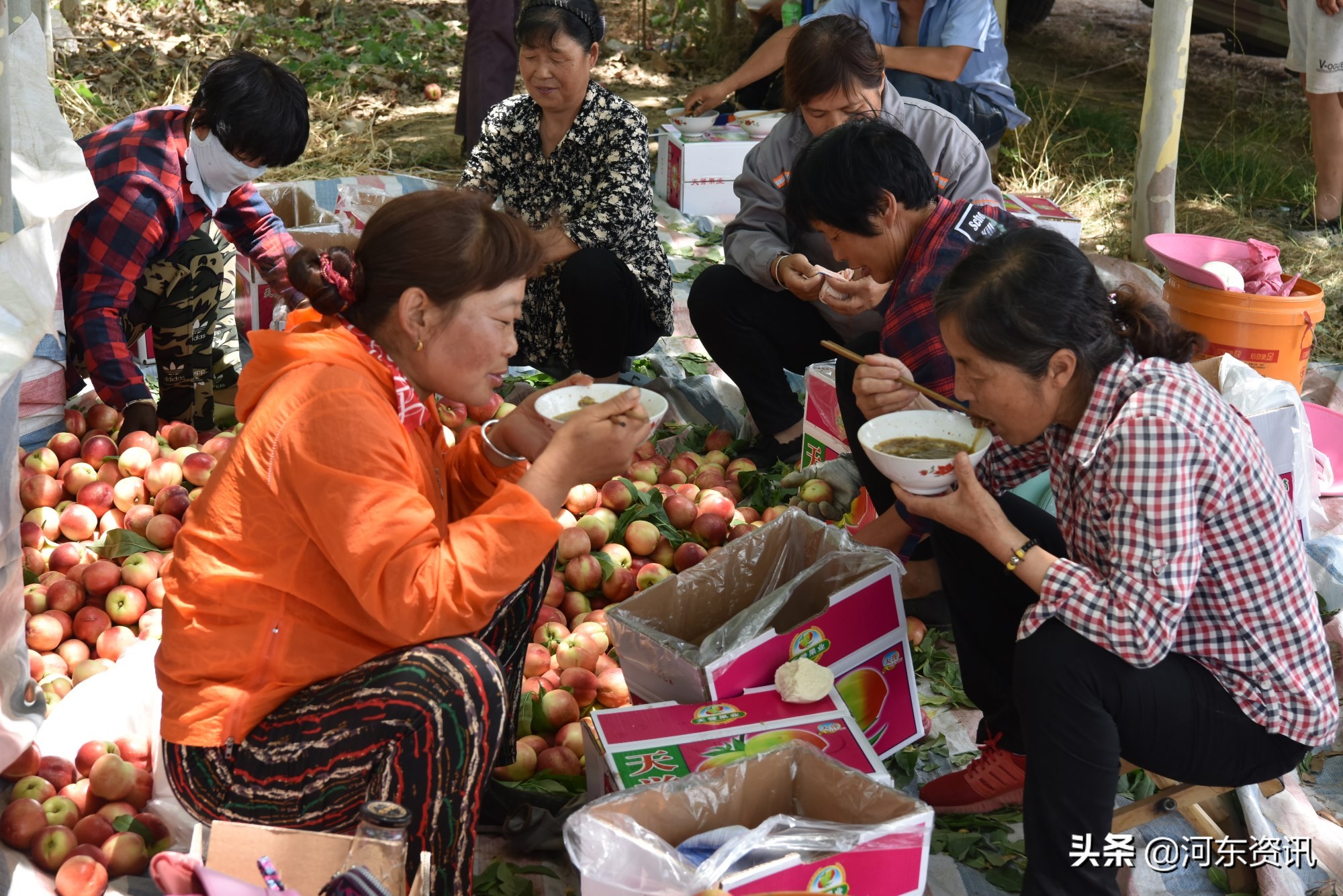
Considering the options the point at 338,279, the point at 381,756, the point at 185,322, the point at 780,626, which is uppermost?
the point at 338,279

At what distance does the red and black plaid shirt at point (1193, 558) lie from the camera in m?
1.75

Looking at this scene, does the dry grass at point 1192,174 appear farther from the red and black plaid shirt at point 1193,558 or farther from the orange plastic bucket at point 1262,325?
the red and black plaid shirt at point 1193,558

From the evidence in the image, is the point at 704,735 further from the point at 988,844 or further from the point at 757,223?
the point at 757,223

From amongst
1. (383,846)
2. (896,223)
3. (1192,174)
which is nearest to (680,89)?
(1192,174)

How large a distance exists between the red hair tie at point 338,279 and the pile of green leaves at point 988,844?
1.40m

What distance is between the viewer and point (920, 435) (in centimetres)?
228

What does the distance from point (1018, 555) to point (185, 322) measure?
2.60 metres

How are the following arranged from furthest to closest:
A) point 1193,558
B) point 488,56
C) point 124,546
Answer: point 488,56, point 124,546, point 1193,558

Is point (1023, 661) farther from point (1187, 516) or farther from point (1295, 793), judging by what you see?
point (1295, 793)

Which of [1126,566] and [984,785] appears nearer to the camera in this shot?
[1126,566]

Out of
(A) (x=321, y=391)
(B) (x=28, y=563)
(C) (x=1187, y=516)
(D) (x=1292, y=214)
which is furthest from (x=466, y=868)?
(D) (x=1292, y=214)

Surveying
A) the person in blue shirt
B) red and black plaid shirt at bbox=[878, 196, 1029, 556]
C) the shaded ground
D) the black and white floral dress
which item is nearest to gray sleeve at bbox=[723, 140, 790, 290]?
the black and white floral dress

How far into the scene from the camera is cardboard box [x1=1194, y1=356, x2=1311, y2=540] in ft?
8.80

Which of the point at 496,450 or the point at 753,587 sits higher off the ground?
the point at 496,450
